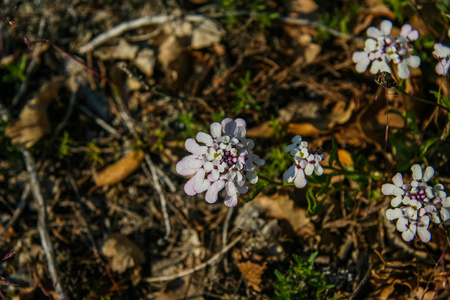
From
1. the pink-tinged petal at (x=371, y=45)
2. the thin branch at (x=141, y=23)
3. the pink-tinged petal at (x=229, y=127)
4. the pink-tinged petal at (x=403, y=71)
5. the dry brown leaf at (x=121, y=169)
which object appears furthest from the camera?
the thin branch at (x=141, y=23)

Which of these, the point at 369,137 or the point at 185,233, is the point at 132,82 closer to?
the point at 185,233

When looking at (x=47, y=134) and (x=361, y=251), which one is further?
(x=47, y=134)

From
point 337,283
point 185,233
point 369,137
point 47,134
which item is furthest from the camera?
point 47,134

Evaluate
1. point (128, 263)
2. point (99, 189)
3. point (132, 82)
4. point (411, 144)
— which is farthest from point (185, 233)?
point (411, 144)

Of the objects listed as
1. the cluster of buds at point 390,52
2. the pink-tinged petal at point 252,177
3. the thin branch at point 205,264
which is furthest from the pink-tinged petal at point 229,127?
the thin branch at point 205,264

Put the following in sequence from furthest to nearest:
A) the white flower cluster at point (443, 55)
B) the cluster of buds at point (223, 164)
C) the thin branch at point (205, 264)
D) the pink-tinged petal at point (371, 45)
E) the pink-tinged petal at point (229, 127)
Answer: the thin branch at point (205, 264) < the pink-tinged petal at point (371, 45) < the white flower cluster at point (443, 55) < the pink-tinged petal at point (229, 127) < the cluster of buds at point (223, 164)

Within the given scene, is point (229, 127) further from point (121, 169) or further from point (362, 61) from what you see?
point (121, 169)

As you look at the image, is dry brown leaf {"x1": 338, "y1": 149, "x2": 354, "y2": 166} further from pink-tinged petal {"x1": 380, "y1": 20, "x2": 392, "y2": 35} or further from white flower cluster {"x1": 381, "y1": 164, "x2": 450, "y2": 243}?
pink-tinged petal {"x1": 380, "y1": 20, "x2": 392, "y2": 35}

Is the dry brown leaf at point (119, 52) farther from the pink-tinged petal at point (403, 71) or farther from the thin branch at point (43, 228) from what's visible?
the pink-tinged petal at point (403, 71)
